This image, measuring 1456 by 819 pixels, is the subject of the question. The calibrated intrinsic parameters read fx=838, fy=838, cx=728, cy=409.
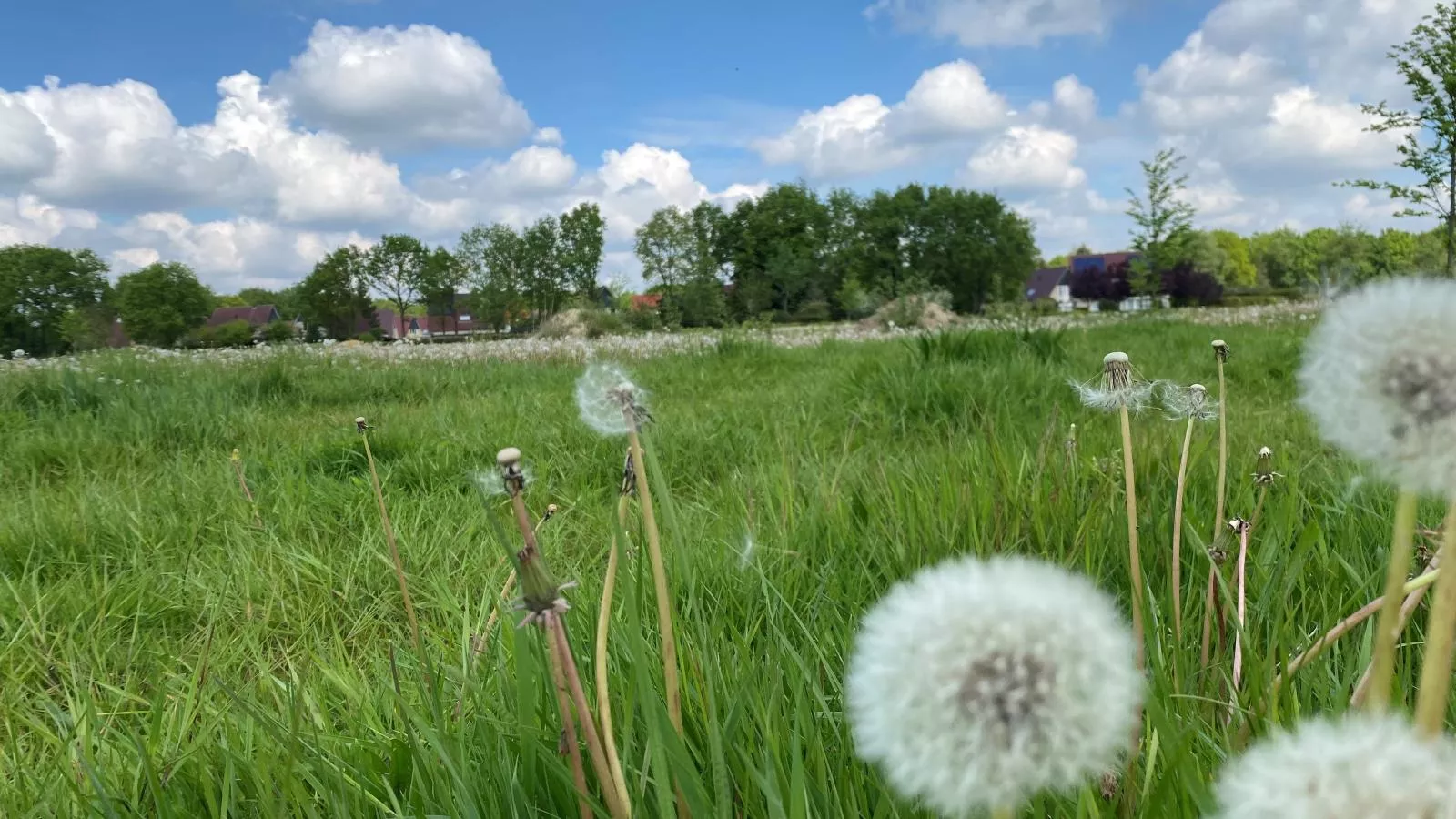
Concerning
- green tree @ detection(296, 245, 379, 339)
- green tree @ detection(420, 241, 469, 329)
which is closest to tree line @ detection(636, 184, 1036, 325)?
green tree @ detection(420, 241, 469, 329)

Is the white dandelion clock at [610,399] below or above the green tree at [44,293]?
below

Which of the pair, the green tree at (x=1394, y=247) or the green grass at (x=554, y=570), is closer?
the green grass at (x=554, y=570)

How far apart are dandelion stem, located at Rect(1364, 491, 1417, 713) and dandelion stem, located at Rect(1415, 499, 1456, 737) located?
0.02 m

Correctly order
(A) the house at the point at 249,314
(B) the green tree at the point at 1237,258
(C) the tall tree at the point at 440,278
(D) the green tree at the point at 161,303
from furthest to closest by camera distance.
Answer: (A) the house at the point at 249,314 < (B) the green tree at the point at 1237,258 < (C) the tall tree at the point at 440,278 < (D) the green tree at the point at 161,303

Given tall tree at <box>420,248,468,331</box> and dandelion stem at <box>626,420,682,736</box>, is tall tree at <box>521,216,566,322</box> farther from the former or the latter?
dandelion stem at <box>626,420,682,736</box>

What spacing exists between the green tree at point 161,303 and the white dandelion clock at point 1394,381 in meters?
81.4

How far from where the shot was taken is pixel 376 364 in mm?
11742

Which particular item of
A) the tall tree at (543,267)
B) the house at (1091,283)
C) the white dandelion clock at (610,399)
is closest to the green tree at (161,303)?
the tall tree at (543,267)

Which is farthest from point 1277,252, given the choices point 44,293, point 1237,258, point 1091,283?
point 44,293

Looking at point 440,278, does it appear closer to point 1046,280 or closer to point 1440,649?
point 1046,280

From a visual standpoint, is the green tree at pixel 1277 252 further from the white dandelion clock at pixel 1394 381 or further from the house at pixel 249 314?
the house at pixel 249 314

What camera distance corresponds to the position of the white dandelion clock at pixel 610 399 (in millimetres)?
961

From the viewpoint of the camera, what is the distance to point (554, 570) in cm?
309

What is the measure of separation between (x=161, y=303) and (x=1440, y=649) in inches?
3477
